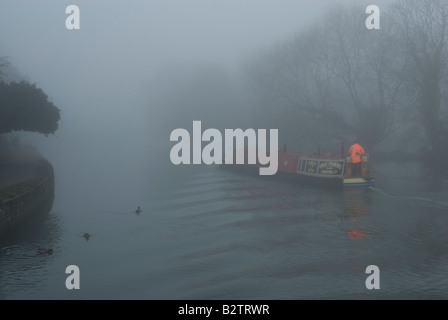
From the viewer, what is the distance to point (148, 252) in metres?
14.7

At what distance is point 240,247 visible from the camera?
15.2m

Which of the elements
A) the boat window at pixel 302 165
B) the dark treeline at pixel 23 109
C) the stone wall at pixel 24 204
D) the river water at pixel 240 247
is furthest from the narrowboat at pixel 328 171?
the dark treeline at pixel 23 109

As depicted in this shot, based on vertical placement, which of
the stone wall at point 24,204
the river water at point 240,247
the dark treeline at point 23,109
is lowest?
the river water at point 240,247

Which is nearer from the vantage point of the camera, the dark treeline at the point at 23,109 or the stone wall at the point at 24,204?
the stone wall at the point at 24,204

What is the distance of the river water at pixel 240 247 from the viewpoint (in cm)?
1147

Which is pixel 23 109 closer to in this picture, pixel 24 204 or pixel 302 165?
pixel 24 204

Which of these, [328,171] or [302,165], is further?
[302,165]
